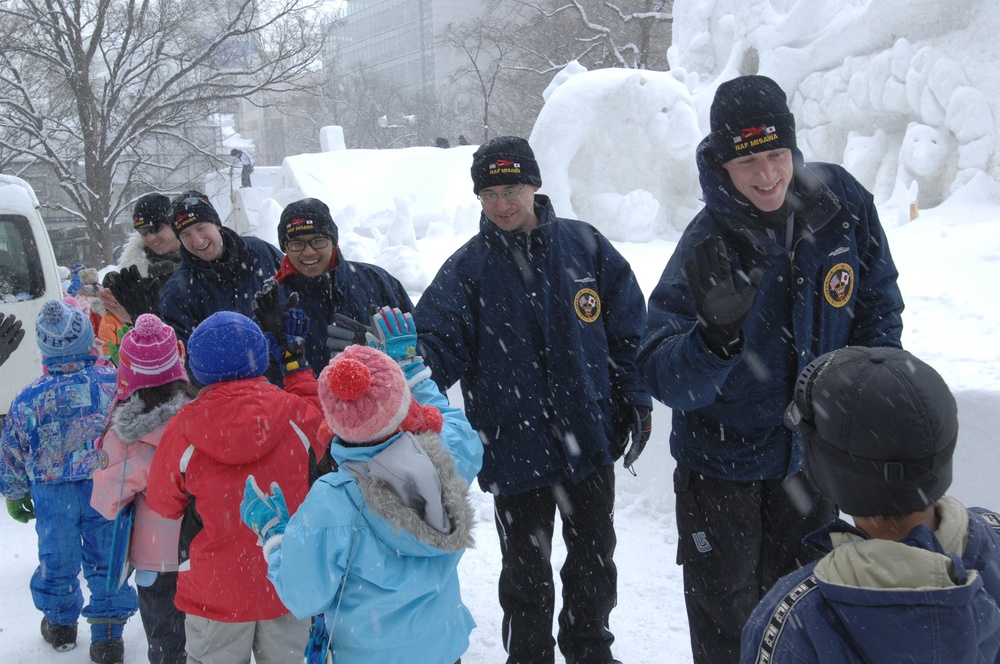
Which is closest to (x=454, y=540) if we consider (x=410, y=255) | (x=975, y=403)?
(x=975, y=403)

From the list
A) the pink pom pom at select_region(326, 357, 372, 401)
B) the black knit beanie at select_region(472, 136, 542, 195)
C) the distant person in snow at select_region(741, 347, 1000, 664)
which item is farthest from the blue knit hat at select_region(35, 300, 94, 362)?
the distant person in snow at select_region(741, 347, 1000, 664)

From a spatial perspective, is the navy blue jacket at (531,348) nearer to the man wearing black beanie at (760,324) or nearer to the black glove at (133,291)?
the man wearing black beanie at (760,324)

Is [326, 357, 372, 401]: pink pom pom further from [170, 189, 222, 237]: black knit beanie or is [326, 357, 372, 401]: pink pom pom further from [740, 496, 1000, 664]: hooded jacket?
[170, 189, 222, 237]: black knit beanie

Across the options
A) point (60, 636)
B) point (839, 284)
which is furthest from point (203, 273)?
point (839, 284)

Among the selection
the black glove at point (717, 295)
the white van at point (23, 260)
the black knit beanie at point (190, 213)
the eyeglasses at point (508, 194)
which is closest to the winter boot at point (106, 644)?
the black knit beanie at point (190, 213)

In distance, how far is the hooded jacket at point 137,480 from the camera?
2838 mm

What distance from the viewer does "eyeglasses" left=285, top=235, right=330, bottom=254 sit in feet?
10.2

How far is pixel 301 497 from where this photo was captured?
8.23ft

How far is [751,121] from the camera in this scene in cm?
207

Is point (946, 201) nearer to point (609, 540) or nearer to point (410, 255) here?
point (410, 255)

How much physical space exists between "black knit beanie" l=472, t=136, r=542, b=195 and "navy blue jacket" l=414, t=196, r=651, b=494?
0.16 m

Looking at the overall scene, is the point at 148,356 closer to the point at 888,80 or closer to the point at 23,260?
the point at 23,260

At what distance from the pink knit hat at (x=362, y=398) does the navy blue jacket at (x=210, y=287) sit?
1524 mm

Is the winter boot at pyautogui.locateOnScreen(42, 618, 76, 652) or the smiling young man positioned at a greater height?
the smiling young man
